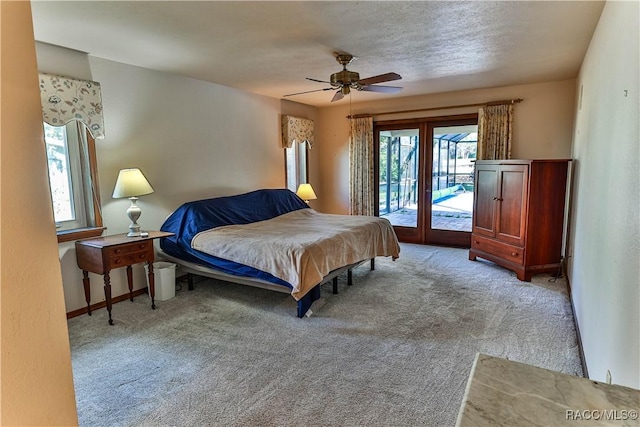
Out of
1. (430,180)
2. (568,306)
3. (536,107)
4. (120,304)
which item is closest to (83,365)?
(120,304)

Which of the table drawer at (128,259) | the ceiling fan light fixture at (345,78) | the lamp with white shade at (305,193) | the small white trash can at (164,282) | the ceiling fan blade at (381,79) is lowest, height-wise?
the small white trash can at (164,282)

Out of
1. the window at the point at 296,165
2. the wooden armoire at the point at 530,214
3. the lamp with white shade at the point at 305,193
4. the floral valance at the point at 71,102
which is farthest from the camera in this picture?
the window at the point at 296,165

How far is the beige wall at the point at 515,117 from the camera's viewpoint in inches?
192

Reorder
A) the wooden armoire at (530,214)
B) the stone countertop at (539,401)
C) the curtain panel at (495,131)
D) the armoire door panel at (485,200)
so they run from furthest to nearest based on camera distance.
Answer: the curtain panel at (495,131)
the armoire door panel at (485,200)
the wooden armoire at (530,214)
the stone countertop at (539,401)

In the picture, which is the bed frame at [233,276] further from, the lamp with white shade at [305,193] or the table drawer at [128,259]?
the lamp with white shade at [305,193]

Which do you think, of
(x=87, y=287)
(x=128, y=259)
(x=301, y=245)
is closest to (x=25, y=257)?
(x=301, y=245)

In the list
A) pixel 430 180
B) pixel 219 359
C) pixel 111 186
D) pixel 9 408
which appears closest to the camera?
pixel 9 408

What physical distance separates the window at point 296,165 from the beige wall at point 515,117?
0.50 metres

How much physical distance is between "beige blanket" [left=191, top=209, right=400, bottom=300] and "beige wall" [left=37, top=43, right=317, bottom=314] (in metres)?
0.84

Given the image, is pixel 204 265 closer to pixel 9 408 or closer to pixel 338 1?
pixel 338 1

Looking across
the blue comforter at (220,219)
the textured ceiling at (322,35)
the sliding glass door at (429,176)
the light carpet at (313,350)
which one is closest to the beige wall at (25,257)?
the light carpet at (313,350)

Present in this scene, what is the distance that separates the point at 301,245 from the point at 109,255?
1678 mm

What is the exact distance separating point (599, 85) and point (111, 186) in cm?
434

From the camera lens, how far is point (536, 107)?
197 inches
